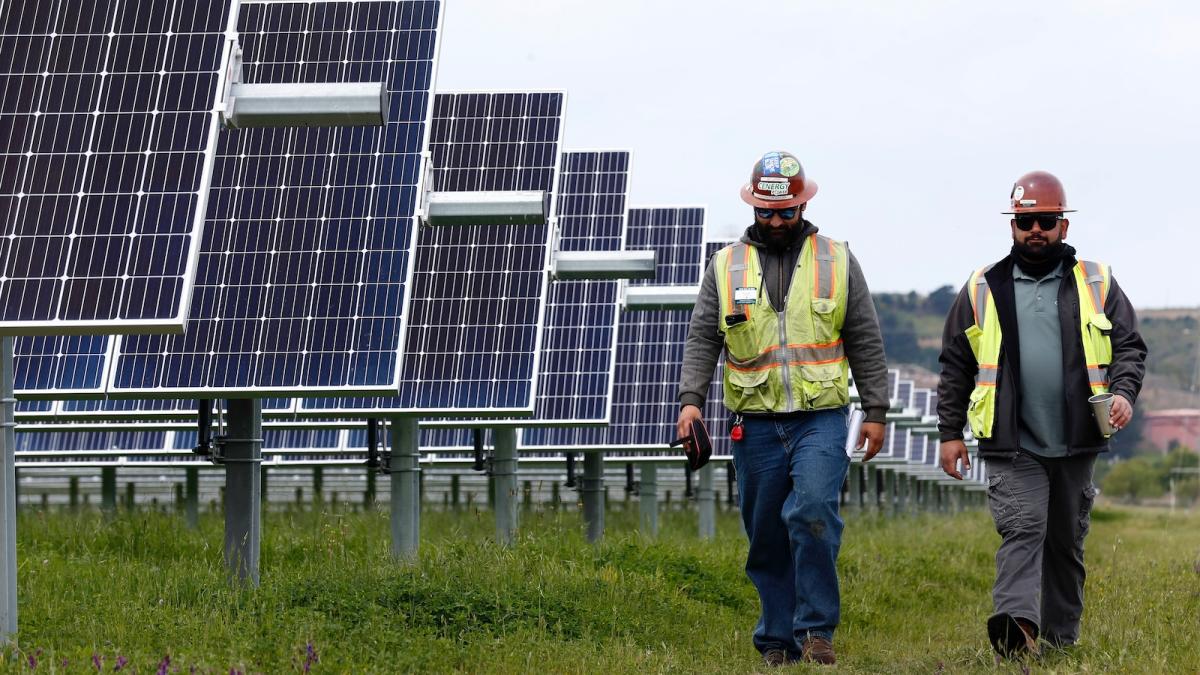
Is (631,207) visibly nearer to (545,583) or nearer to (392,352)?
(392,352)

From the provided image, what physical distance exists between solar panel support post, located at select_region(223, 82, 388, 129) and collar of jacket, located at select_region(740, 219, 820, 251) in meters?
2.10

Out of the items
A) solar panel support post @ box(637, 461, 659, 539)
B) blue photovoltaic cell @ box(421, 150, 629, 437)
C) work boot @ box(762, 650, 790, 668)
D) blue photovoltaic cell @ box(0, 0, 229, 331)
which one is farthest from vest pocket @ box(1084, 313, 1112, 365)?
solar panel support post @ box(637, 461, 659, 539)

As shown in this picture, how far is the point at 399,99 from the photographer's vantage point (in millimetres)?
13633

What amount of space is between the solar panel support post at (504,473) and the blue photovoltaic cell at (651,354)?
2.90 meters

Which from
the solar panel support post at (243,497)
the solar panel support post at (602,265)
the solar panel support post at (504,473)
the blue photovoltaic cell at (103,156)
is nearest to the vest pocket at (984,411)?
the blue photovoltaic cell at (103,156)

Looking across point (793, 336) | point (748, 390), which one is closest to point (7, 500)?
point (748, 390)

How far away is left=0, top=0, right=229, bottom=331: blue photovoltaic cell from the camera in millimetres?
8633

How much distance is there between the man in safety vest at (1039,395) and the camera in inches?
341

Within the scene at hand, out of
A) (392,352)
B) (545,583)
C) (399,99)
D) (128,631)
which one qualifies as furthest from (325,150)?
(128,631)

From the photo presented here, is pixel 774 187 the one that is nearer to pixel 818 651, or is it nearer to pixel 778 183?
pixel 778 183

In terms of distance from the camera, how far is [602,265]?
16.6m

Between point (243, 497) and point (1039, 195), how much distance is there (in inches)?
206

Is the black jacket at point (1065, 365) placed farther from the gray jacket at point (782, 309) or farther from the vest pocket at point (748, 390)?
the vest pocket at point (748, 390)

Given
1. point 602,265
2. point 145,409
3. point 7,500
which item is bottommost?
point 7,500
